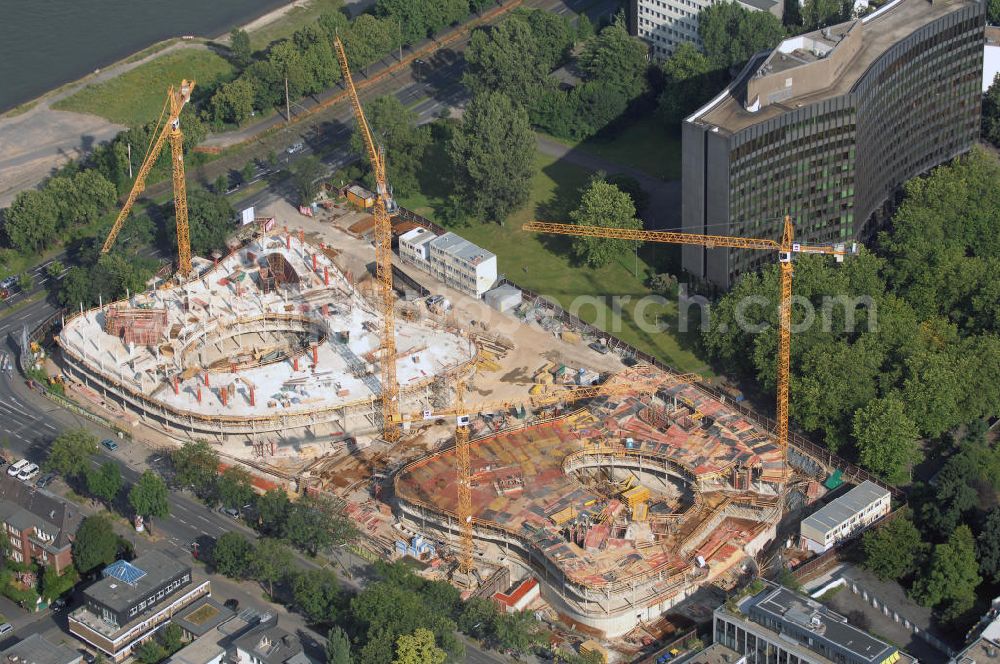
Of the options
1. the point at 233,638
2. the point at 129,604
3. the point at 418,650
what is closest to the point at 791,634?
the point at 418,650

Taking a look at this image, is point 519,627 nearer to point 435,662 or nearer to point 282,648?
point 435,662

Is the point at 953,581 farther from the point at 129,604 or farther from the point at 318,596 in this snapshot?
the point at 129,604

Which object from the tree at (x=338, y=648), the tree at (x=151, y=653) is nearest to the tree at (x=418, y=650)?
the tree at (x=338, y=648)

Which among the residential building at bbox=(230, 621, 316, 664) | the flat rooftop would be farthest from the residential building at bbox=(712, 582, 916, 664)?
the residential building at bbox=(230, 621, 316, 664)

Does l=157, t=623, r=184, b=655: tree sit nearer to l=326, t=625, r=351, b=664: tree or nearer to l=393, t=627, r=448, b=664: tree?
l=326, t=625, r=351, b=664: tree

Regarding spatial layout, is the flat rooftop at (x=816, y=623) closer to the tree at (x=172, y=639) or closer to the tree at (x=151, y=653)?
the tree at (x=172, y=639)

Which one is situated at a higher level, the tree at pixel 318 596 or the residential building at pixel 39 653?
the residential building at pixel 39 653

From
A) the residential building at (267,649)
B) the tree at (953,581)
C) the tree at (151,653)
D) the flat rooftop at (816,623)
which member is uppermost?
the residential building at (267,649)
